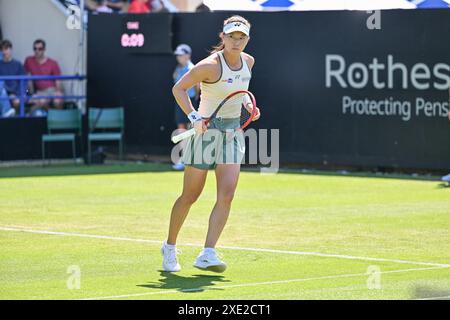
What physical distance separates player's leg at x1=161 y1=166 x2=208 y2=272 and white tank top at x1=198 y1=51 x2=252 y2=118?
546mm

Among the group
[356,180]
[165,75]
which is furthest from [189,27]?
[356,180]

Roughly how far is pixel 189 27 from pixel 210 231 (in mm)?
12586

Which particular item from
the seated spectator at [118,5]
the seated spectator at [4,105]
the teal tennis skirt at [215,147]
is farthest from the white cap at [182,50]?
→ the teal tennis skirt at [215,147]

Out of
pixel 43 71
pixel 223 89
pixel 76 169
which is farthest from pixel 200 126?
pixel 43 71

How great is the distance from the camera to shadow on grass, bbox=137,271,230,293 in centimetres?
1000

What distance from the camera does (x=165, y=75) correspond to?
2314 cm

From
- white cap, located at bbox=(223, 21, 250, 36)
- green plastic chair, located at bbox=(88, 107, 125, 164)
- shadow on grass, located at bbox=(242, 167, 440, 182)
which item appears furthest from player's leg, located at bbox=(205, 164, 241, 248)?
green plastic chair, located at bbox=(88, 107, 125, 164)

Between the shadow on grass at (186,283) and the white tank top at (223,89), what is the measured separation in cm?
147

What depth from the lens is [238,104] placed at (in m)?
10.9

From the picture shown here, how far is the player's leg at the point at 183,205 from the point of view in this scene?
10789 millimetres

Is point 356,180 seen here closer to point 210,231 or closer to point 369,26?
point 369,26

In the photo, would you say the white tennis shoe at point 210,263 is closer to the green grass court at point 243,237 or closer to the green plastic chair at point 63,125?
the green grass court at point 243,237

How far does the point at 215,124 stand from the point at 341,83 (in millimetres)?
10468

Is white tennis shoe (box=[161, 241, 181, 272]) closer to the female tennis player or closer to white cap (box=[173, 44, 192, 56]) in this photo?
the female tennis player
